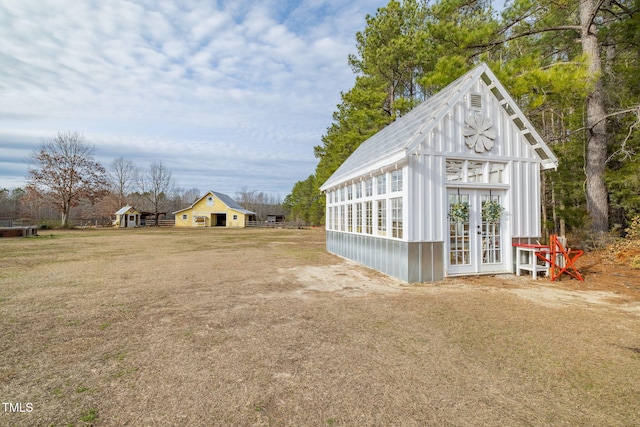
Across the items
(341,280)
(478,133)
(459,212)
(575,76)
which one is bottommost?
(341,280)

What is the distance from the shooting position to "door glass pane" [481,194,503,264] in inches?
310

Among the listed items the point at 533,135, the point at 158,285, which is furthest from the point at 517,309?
the point at 158,285

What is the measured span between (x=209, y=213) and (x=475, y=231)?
38839mm

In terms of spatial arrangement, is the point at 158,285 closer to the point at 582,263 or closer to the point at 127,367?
the point at 127,367

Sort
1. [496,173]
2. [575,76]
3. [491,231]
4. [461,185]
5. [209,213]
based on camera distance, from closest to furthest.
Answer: [461,185], [491,231], [496,173], [575,76], [209,213]

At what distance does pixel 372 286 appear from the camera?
716 cm

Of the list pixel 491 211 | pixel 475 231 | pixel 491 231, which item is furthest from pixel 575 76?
pixel 475 231

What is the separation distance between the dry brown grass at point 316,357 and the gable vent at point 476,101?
4629 mm

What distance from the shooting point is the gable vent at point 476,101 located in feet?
25.8

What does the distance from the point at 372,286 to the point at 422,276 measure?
131cm

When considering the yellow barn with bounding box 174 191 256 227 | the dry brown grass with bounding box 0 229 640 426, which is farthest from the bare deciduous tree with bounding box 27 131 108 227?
the dry brown grass with bounding box 0 229 640 426

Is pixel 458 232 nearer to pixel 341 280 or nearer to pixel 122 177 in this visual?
pixel 341 280

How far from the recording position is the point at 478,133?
25.6 feet

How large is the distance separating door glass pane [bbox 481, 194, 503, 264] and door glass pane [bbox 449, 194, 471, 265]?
52 cm
